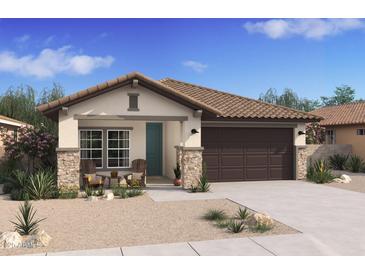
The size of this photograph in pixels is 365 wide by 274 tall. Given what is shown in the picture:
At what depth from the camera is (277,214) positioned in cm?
1001

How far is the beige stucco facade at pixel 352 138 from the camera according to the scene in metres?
24.4

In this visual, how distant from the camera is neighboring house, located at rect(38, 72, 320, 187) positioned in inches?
542

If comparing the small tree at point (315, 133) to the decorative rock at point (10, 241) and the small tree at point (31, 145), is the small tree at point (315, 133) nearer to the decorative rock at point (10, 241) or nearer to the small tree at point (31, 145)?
the small tree at point (31, 145)

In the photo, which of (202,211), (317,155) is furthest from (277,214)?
(317,155)

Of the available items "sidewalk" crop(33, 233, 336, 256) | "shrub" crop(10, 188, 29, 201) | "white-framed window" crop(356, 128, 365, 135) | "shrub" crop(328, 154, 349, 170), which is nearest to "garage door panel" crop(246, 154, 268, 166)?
"shrub" crop(328, 154, 349, 170)

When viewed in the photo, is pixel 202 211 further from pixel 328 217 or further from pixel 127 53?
pixel 127 53

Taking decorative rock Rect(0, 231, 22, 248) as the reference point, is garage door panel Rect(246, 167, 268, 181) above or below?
above

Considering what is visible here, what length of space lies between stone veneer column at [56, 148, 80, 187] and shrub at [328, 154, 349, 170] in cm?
1661

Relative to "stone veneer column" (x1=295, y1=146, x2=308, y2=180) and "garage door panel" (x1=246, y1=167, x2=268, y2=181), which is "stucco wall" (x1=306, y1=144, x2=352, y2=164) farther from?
"garage door panel" (x1=246, y1=167, x2=268, y2=181)

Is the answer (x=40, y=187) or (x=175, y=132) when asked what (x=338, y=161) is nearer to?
(x=175, y=132)

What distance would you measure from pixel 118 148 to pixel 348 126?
17.2 meters

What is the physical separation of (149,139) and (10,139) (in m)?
6.40

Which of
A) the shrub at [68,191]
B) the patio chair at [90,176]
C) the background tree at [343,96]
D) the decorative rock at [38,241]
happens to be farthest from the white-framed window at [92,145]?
the background tree at [343,96]

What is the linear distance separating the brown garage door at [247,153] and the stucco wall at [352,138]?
9.23 meters
